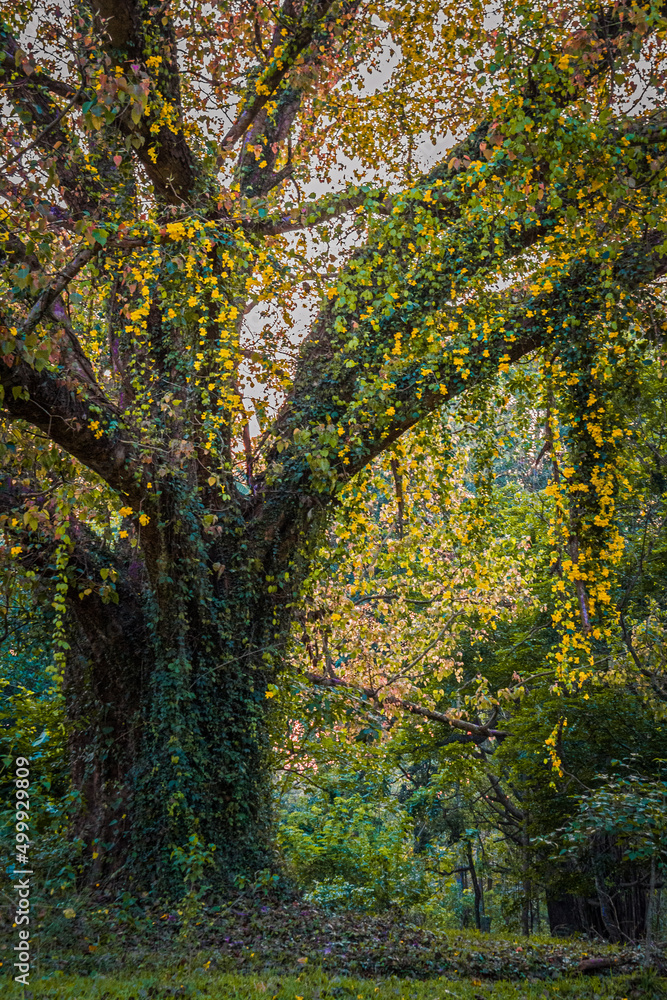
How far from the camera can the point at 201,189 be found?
268 inches

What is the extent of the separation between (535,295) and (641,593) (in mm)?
5553

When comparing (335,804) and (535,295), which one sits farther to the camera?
(335,804)

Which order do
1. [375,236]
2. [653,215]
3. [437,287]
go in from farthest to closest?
[437,287], [375,236], [653,215]

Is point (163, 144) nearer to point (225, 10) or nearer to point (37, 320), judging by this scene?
point (225, 10)

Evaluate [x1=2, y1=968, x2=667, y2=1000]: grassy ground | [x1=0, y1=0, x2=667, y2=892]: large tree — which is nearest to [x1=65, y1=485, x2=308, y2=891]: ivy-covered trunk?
[x1=0, y1=0, x2=667, y2=892]: large tree

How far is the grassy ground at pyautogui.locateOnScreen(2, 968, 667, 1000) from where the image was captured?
3807mm

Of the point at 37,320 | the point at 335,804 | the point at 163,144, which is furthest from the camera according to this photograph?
the point at 335,804

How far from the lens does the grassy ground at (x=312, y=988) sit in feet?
12.5

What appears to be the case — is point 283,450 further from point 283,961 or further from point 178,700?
point 283,961

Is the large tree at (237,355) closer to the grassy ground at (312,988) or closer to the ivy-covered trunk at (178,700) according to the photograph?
the ivy-covered trunk at (178,700)

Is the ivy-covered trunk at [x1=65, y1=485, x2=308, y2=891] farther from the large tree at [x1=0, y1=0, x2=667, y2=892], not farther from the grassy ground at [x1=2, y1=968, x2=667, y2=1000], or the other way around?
the grassy ground at [x1=2, y1=968, x2=667, y2=1000]

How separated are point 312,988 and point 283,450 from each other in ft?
14.9

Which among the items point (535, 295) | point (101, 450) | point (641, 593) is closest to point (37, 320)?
point (101, 450)

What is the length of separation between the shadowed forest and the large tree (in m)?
0.05
